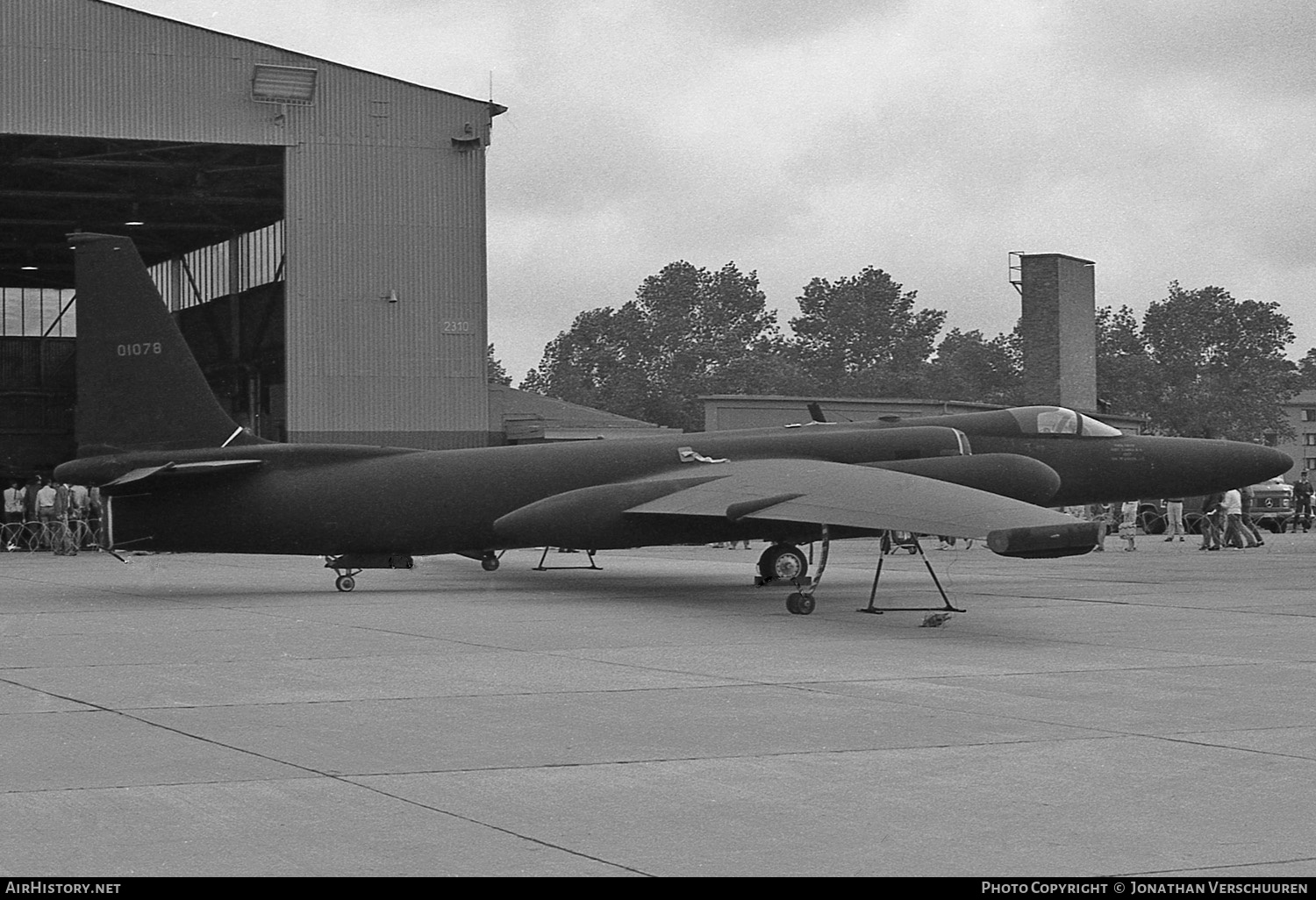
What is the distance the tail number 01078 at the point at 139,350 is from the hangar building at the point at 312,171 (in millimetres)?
15945

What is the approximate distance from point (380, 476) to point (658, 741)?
12391 millimetres

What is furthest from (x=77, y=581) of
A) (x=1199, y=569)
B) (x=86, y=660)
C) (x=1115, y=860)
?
(x=1115, y=860)

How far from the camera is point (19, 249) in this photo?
51188 mm

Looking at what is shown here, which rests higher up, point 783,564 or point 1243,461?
point 1243,461

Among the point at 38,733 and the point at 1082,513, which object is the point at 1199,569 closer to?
the point at 1082,513

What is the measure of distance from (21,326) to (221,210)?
16.8 m

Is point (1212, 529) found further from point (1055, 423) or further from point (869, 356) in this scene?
point (869, 356)

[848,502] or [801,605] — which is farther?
[801,605]

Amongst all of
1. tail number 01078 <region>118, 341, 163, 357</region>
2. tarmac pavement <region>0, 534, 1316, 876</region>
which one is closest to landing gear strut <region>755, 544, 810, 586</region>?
tarmac pavement <region>0, 534, 1316, 876</region>

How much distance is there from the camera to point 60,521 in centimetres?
3866

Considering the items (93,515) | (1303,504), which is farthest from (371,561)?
(1303,504)

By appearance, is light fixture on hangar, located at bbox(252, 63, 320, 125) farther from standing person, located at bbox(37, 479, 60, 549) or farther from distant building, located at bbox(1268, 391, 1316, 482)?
distant building, located at bbox(1268, 391, 1316, 482)

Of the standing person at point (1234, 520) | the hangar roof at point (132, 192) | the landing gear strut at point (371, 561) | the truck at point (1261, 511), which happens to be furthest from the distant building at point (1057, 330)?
the landing gear strut at point (371, 561)

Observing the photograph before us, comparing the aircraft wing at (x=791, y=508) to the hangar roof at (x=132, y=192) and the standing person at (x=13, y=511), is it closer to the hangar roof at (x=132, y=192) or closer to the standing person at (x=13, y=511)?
the hangar roof at (x=132, y=192)
